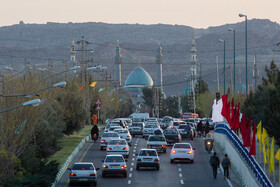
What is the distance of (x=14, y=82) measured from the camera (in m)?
44.8

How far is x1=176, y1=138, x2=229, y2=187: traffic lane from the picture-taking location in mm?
A: 37775

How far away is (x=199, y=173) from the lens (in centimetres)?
4178

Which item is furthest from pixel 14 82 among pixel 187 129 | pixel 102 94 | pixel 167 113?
pixel 167 113

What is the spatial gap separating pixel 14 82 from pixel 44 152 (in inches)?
284

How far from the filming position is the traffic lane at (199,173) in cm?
3778

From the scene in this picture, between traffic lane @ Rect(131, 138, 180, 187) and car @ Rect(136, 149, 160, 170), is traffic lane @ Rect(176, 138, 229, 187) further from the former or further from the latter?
car @ Rect(136, 149, 160, 170)

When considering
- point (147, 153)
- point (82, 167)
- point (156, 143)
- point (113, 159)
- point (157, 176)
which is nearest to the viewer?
point (82, 167)

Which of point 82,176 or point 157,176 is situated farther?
point 157,176

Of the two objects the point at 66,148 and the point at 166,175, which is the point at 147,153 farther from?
the point at 66,148

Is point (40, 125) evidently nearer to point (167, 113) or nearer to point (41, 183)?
point (41, 183)

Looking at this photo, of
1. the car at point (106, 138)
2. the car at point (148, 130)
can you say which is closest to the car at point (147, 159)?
the car at point (106, 138)

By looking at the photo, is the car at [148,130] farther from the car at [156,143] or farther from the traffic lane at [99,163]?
the car at [156,143]

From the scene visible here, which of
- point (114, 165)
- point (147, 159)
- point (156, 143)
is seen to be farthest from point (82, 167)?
point (156, 143)

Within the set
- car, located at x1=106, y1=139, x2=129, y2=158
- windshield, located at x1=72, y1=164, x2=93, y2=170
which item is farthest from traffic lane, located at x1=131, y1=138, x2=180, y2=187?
car, located at x1=106, y1=139, x2=129, y2=158
